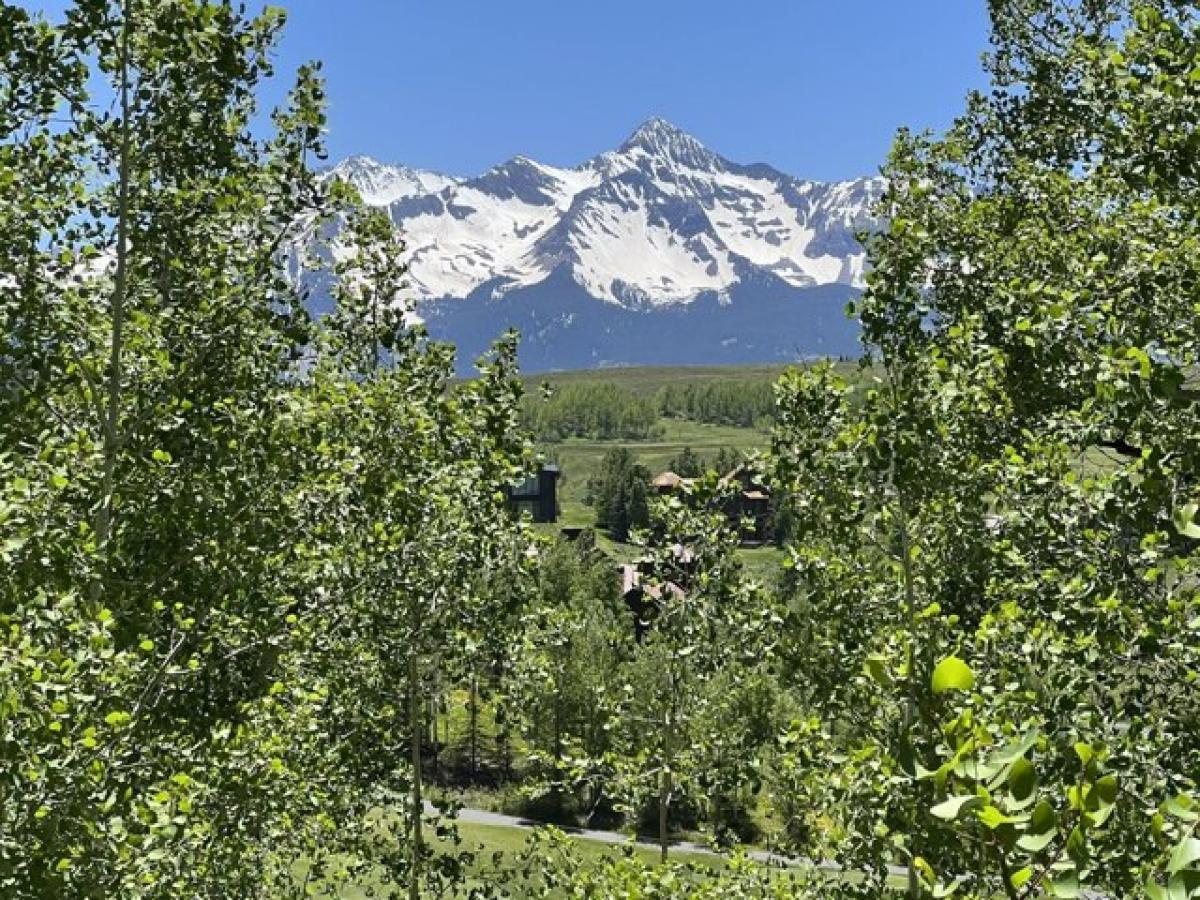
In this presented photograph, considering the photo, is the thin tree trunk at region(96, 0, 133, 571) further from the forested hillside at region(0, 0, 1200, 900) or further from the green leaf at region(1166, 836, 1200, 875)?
the green leaf at region(1166, 836, 1200, 875)

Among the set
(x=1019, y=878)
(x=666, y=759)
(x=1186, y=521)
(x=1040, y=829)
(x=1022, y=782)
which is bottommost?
(x=666, y=759)

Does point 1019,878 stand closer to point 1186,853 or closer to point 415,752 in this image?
point 1186,853

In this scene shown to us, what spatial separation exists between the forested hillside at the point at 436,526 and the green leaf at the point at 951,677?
75 cm

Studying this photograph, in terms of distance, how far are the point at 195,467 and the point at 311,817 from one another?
14.9 feet

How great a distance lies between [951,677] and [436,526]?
9.64m

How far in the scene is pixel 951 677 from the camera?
7.90 feet

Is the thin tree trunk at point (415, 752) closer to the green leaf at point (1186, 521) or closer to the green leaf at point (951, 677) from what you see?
the green leaf at point (1186, 521)

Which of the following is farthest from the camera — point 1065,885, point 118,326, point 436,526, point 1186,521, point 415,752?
point 415,752

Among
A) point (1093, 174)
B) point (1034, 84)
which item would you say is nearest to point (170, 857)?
point (1093, 174)

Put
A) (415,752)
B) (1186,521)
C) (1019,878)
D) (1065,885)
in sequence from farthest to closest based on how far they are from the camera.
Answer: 1. (415,752)
2. (1186,521)
3. (1019,878)
4. (1065,885)

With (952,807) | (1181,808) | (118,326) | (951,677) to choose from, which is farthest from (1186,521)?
(118,326)

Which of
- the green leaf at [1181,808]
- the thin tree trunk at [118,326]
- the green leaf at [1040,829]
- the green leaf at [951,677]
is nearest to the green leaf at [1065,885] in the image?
the green leaf at [1040,829]

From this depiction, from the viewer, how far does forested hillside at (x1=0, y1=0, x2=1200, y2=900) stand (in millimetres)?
6570

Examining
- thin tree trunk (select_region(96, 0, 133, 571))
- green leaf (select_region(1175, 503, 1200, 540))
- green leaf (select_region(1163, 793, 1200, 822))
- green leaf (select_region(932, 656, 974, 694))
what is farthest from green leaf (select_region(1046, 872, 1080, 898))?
thin tree trunk (select_region(96, 0, 133, 571))
